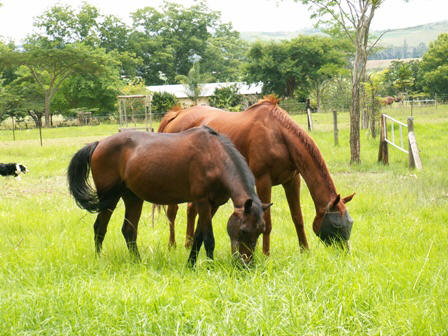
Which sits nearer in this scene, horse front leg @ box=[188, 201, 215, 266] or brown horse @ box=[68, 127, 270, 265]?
brown horse @ box=[68, 127, 270, 265]

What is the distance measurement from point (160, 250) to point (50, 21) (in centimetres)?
6301

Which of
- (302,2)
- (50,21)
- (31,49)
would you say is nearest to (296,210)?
(302,2)

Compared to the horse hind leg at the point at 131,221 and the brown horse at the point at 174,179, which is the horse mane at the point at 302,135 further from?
the horse hind leg at the point at 131,221

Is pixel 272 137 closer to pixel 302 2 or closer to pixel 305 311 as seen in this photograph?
pixel 305 311

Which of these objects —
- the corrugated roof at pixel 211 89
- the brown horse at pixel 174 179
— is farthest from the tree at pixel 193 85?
the brown horse at pixel 174 179

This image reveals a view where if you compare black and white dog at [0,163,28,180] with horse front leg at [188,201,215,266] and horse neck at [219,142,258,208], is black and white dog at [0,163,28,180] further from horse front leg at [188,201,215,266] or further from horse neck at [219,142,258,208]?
horse neck at [219,142,258,208]

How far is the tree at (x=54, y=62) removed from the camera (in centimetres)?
4722

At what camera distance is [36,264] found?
4625 millimetres

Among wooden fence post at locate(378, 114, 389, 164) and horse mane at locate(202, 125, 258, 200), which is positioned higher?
horse mane at locate(202, 125, 258, 200)

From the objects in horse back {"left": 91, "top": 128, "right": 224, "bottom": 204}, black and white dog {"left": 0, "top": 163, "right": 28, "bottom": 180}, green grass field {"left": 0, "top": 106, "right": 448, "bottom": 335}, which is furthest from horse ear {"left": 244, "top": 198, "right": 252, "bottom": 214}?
black and white dog {"left": 0, "top": 163, "right": 28, "bottom": 180}

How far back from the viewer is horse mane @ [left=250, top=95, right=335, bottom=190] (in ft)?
17.0

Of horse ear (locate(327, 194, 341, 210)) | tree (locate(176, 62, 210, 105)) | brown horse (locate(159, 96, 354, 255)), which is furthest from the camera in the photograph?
tree (locate(176, 62, 210, 105))

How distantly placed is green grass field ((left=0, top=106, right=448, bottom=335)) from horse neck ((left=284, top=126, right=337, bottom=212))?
23.8 inches

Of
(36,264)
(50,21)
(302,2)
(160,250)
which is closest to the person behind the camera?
(36,264)
